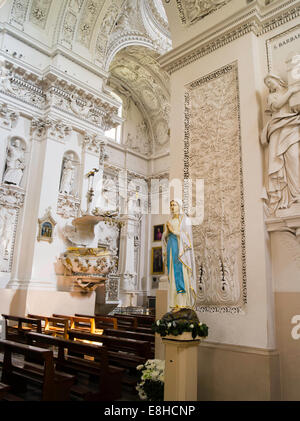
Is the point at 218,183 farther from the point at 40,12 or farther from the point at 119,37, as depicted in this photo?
the point at 119,37

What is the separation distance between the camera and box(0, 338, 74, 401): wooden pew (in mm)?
3992

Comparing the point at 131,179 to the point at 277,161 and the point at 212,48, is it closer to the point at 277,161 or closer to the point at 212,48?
the point at 212,48

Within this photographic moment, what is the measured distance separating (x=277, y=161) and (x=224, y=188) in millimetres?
910

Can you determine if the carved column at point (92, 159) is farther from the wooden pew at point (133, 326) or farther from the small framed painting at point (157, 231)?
the small framed painting at point (157, 231)

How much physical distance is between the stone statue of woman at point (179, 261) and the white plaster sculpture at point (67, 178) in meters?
8.25

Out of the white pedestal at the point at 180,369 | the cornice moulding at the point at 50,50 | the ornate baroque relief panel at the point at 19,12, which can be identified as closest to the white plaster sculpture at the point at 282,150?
the white pedestal at the point at 180,369

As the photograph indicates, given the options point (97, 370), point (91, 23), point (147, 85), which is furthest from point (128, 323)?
point (147, 85)

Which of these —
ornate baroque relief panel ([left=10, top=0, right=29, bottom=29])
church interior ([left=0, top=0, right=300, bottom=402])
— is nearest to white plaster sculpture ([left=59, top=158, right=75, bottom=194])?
church interior ([left=0, top=0, right=300, bottom=402])

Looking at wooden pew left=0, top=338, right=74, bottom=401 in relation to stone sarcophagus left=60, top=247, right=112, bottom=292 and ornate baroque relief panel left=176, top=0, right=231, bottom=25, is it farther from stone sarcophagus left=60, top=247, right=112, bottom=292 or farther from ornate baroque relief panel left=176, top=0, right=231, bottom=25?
stone sarcophagus left=60, top=247, right=112, bottom=292

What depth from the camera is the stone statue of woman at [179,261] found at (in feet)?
14.6

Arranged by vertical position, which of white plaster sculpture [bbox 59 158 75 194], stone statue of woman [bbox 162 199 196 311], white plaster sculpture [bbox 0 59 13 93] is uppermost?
white plaster sculpture [bbox 0 59 13 93]

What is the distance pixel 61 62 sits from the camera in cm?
1243

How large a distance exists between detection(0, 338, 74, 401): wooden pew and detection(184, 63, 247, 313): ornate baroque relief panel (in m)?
2.20

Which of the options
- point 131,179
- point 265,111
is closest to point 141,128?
point 131,179
